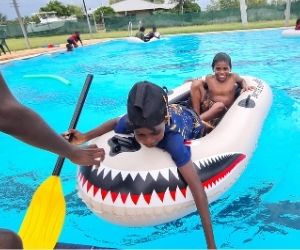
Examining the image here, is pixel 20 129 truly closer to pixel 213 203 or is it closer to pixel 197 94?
pixel 213 203

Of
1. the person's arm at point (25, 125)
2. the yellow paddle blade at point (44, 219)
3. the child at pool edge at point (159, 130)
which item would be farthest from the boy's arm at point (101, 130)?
the person's arm at point (25, 125)

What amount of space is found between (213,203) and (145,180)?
0.80m

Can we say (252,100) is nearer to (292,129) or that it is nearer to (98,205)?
(292,129)

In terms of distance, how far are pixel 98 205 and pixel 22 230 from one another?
53 centimetres

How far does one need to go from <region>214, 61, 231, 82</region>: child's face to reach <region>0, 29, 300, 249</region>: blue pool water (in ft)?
2.37

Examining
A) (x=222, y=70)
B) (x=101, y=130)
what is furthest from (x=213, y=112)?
(x=101, y=130)

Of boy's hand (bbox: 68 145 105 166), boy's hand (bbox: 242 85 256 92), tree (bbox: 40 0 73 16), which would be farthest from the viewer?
tree (bbox: 40 0 73 16)

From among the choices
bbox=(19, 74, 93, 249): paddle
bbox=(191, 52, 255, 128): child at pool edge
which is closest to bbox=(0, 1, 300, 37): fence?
bbox=(191, 52, 255, 128): child at pool edge

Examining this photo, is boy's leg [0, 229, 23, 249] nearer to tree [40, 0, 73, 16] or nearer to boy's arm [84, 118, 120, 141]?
boy's arm [84, 118, 120, 141]

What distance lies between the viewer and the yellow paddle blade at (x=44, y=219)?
1.75 metres

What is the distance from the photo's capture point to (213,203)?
2738mm

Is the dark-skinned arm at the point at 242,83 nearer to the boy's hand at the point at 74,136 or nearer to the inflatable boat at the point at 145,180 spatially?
the inflatable boat at the point at 145,180

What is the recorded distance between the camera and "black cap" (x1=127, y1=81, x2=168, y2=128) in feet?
6.25

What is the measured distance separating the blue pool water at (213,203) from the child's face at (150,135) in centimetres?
70
